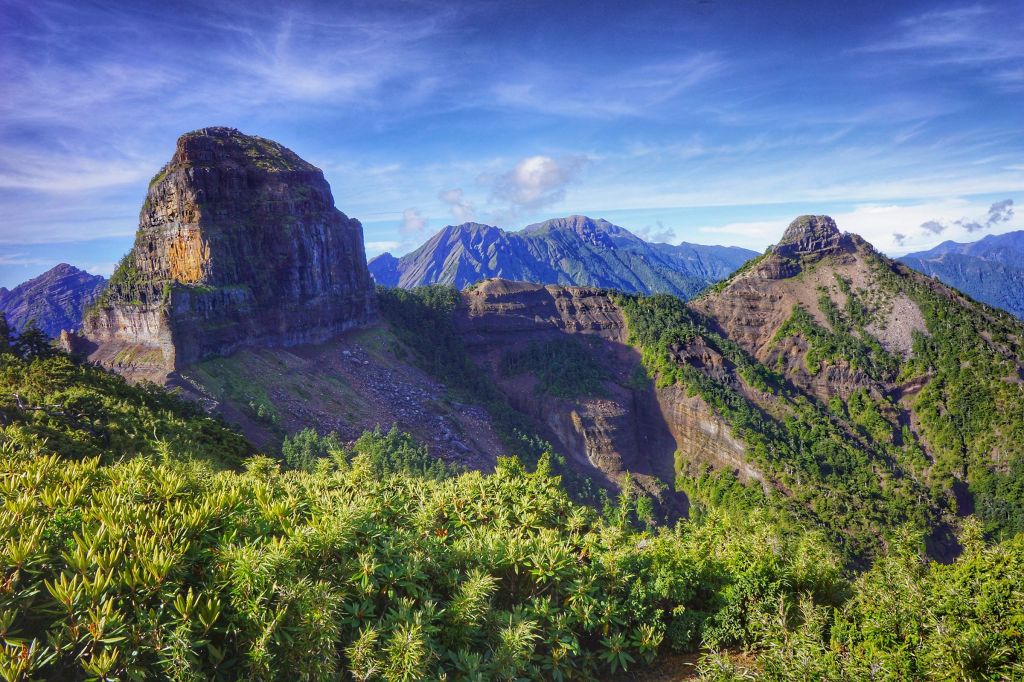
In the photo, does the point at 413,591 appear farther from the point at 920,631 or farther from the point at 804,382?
the point at 804,382

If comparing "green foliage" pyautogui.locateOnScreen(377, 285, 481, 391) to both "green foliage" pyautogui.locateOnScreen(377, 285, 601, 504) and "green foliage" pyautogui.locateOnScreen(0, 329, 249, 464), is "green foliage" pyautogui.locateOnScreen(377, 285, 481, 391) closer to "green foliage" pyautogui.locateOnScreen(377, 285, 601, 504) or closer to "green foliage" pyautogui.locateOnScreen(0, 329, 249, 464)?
"green foliage" pyautogui.locateOnScreen(377, 285, 601, 504)

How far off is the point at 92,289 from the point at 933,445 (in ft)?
708

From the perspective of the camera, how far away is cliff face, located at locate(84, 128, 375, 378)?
53.0 metres

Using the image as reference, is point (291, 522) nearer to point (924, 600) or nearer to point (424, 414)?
point (924, 600)

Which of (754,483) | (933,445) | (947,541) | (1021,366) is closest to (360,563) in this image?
(754,483)

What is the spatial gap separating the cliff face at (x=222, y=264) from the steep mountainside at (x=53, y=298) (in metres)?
107

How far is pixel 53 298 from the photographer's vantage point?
491 ft

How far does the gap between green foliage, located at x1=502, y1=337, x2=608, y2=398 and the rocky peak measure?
47.2 meters

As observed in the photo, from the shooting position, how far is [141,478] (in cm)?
993

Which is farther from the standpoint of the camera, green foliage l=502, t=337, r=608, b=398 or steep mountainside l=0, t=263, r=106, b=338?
steep mountainside l=0, t=263, r=106, b=338

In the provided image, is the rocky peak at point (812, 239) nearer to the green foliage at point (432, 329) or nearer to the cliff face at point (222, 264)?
the green foliage at point (432, 329)

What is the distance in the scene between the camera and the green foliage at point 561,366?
77938 millimetres

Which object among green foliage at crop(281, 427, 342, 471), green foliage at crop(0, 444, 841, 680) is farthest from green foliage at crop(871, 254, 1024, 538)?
green foliage at crop(281, 427, 342, 471)

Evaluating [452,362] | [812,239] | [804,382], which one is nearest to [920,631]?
[452,362]
